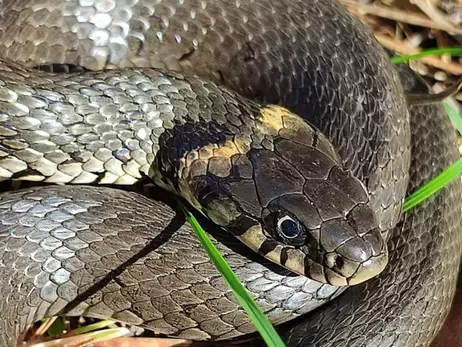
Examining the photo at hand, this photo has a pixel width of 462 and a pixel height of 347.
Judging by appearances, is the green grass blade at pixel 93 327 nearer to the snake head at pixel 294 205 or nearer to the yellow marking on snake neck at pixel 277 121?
the snake head at pixel 294 205

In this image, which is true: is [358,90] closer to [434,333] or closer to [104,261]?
[434,333]

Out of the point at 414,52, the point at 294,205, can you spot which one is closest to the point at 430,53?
the point at 414,52

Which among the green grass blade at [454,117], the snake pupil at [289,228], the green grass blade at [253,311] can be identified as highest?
the green grass blade at [454,117]

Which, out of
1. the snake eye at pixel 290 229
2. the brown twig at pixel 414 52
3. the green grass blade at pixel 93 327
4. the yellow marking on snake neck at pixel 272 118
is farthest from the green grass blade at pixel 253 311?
the brown twig at pixel 414 52

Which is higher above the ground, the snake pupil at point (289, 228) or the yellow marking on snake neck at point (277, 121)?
the yellow marking on snake neck at point (277, 121)

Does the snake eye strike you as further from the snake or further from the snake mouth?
the snake mouth

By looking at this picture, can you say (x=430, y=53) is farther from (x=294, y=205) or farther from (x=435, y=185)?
(x=294, y=205)

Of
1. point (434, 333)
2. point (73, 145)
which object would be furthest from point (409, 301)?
point (73, 145)
